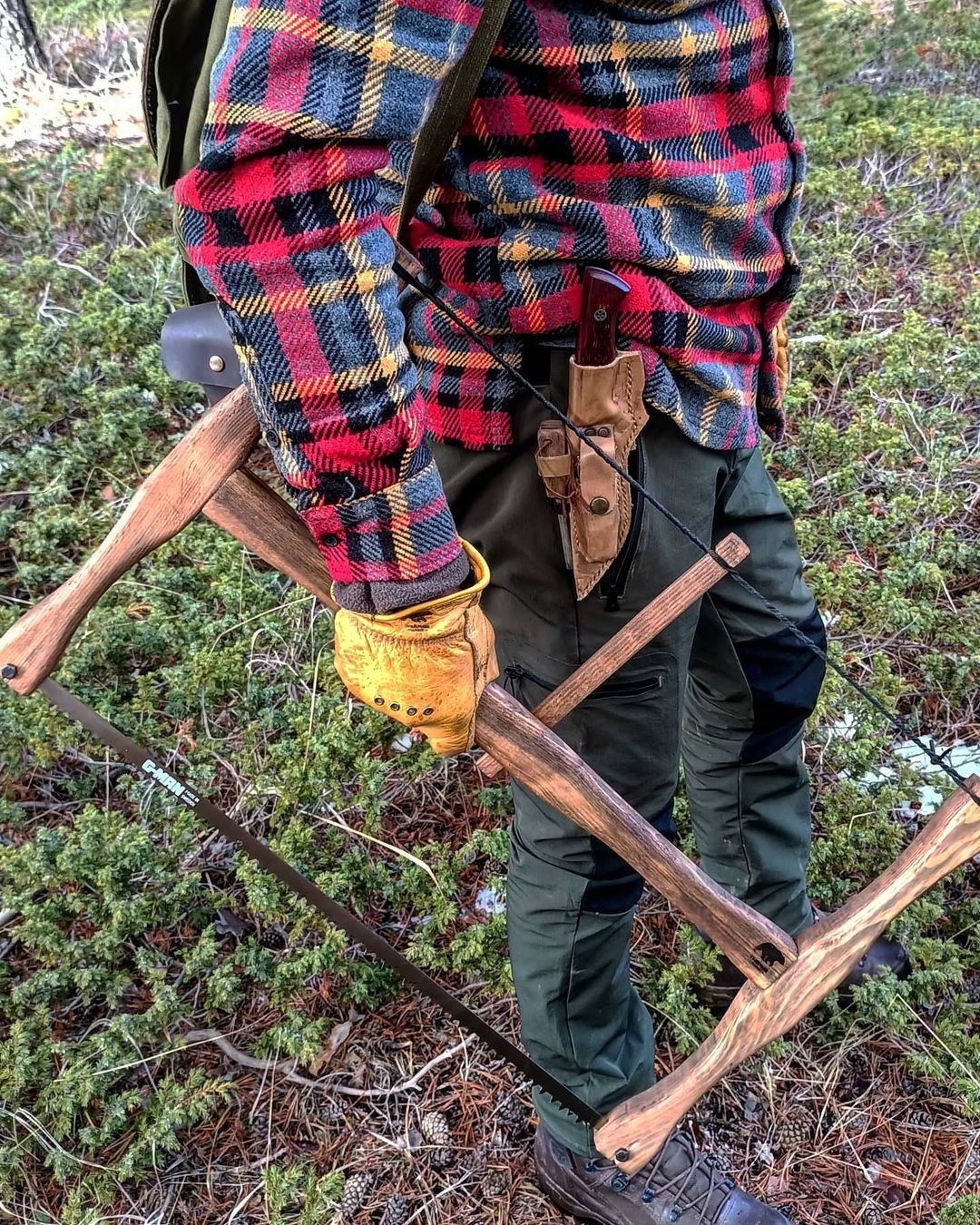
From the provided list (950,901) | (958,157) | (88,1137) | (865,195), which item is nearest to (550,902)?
(88,1137)

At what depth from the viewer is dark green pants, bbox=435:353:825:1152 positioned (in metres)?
1.54

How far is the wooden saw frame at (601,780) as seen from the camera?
1.46m

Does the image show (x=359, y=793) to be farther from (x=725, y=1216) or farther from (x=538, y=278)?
(x=538, y=278)

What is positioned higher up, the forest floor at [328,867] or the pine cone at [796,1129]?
the forest floor at [328,867]

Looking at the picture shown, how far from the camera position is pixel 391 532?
1.26 m

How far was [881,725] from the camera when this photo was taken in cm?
276

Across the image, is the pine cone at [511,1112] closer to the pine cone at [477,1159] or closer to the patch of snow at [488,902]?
the pine cone at [477,1159]

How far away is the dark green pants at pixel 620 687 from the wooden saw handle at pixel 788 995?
0.21m

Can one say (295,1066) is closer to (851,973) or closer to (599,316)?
(851,973)

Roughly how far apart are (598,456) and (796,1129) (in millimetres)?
1682

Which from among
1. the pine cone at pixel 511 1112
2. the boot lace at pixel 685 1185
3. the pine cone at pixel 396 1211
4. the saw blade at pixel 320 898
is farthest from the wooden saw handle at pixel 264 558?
the pine cone at pixel 396 1211

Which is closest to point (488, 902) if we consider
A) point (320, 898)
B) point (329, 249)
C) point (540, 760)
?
point (320, 898)

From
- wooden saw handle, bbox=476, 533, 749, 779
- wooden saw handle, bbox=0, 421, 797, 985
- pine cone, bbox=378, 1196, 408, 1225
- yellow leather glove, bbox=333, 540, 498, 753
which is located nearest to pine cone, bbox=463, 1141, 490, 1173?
pine cone, bbox=378, 1196, 408, 1225

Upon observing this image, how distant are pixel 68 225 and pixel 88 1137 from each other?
3.73m
